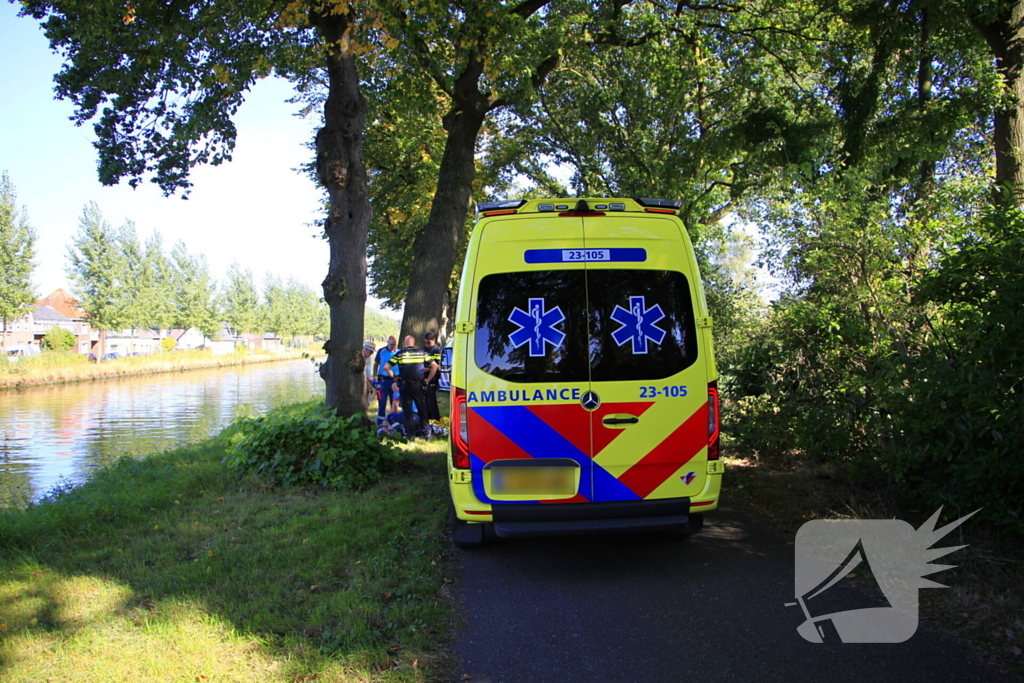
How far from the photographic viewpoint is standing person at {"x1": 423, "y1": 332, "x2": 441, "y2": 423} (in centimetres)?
1138

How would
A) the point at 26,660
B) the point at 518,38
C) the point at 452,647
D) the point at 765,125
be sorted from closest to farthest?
the point at 26,660
the point at 452,647
the point at 518,38
the point at 765,125

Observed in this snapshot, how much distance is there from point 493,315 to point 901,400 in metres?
3.19

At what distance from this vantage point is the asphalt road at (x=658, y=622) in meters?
3.42

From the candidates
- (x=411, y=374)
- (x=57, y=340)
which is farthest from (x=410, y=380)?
(x=57, y=340)

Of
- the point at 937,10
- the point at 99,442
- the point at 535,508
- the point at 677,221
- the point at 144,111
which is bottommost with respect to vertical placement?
the point at 99,442

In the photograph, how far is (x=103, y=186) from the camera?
10492 mm

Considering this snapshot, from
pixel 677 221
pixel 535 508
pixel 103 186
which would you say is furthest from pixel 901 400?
pixel 103 186

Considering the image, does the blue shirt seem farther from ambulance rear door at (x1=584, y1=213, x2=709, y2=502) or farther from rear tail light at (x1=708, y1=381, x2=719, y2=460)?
rear tail light at (x1=708, y1=381, x2=719, y2=460)

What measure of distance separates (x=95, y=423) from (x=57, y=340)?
3831 centimetres

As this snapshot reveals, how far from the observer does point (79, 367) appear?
124ft

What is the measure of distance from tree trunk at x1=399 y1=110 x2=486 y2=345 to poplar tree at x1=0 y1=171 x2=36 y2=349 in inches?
1489

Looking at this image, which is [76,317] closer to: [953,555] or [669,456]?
[669,456]

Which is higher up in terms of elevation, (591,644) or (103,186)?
(103,186)

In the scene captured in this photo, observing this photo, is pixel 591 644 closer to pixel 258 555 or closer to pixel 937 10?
pixel 258 555
